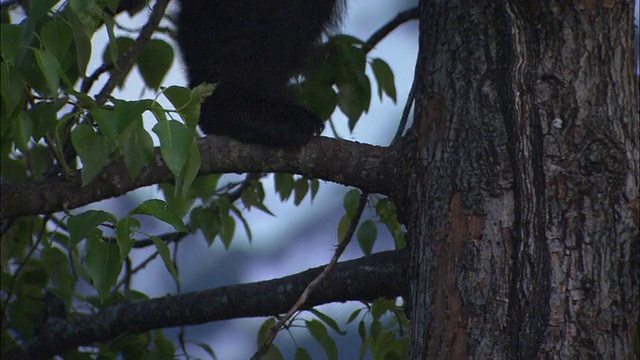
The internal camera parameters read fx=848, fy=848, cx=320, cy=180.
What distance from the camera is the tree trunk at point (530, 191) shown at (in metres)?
1.17

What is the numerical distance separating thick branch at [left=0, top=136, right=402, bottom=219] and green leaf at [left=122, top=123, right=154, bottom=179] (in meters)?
0.19

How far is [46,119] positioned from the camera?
121 cm

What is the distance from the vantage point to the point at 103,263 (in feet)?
3.98

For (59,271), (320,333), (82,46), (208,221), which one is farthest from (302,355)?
(82,46)

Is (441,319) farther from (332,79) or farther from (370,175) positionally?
(332,79)

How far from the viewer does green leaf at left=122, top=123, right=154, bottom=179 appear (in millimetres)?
1172

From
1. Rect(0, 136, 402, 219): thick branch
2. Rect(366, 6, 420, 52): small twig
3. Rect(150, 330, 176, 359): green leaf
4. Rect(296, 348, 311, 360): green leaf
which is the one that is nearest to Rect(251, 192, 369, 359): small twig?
Rect(0, 136, 402, 219): thick branch

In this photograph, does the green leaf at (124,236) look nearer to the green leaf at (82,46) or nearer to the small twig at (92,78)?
the green leaf at (82,46)

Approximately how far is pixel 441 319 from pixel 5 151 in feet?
3.16

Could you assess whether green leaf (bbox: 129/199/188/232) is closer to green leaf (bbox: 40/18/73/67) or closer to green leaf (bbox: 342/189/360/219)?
green leaf (bbox: 40/18/73/67)

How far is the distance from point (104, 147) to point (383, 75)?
29.8 inches

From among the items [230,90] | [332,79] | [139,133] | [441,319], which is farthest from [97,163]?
[332,79]

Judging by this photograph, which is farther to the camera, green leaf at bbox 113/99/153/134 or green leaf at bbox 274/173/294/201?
green leaf at bbox 274/173/294/201

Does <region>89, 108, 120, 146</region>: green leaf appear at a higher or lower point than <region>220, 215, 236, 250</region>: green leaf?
lower
